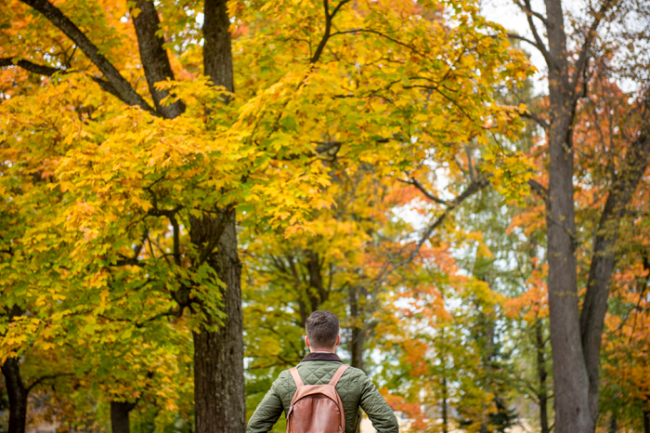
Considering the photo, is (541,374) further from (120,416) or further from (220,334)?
(220,334)

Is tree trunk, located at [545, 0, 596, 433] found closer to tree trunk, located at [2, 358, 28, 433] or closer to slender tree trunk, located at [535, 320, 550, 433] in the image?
slender tree trunk, located at [535, 320, 550, 433]

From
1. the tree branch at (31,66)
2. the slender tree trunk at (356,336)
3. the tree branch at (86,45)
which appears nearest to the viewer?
the tree branch at (86,45)

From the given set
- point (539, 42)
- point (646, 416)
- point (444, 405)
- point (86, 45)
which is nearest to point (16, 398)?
point (86, 45)

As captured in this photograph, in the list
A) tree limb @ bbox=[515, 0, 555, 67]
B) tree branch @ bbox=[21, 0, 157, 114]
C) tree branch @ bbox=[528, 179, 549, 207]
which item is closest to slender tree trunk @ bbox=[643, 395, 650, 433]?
tree branch @ bbox=[528, 179, 549, 207]

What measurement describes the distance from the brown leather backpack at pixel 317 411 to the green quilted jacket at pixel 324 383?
5 centimetres

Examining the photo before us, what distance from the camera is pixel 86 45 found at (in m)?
8.16

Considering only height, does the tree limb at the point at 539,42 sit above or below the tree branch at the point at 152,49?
above

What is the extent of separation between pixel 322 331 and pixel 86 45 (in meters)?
6.52

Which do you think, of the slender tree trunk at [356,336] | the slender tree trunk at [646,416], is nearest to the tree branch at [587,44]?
the slender tree trunk at [356,336]

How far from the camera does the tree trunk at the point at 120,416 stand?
1434 cm

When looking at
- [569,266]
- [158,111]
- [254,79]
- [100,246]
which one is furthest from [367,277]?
[100,246]

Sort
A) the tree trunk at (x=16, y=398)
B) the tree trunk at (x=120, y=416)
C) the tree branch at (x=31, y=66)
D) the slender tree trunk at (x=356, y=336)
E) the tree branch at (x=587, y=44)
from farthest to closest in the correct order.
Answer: the slender tree trunk at (x=356, y=336), the tree trunk at (x=120, y=416), the tree trunk at (x=16, y=398), the tree branch at (x=587, y=44), the tree branch at (x=31, y=66)

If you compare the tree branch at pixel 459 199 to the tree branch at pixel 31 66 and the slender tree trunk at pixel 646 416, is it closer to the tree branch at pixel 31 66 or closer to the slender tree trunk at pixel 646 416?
the tree branch at pixel 31 66

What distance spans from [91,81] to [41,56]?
214 cm
